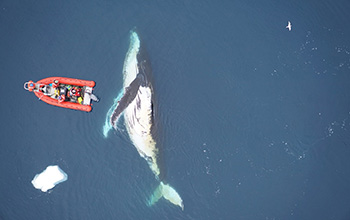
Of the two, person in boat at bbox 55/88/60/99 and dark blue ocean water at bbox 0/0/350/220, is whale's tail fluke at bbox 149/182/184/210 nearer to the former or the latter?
A: dark blue ocean water at bbox 0/0/350/220

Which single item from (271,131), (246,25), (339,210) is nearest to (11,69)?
(246,25)

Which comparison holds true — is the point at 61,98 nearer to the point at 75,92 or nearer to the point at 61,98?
the point at 61,98

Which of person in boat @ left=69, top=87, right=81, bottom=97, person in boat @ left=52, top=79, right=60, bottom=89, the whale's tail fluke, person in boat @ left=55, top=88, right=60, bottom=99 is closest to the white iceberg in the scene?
person in boat @ left=55, top=88, right=60, bottom=99

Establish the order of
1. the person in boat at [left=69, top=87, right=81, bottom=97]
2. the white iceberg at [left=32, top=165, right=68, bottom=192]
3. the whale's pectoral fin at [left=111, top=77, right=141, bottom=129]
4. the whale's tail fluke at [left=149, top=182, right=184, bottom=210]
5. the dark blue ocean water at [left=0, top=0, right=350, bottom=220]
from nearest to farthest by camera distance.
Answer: the whale's tail fluke at [left=149, top=182, right=184, bottom=210]
the dark blue ocean water at [left=0, top=0, right=350, bottom=220]
the whale's pectoral fin at [left=111, top=77, right=141, bottom=129]
the white iceberg at [left=32, top=165, right=68, bottom=192]
the person in boat at [left=69, top=87, right=81, bottom=97]

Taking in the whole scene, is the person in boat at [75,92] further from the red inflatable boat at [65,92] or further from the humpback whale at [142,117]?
the humpback whale at [142,117]

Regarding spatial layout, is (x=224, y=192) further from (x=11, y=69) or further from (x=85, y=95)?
(x=11, y=69)

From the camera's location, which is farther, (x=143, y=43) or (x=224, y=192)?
(x=143, y=43)
